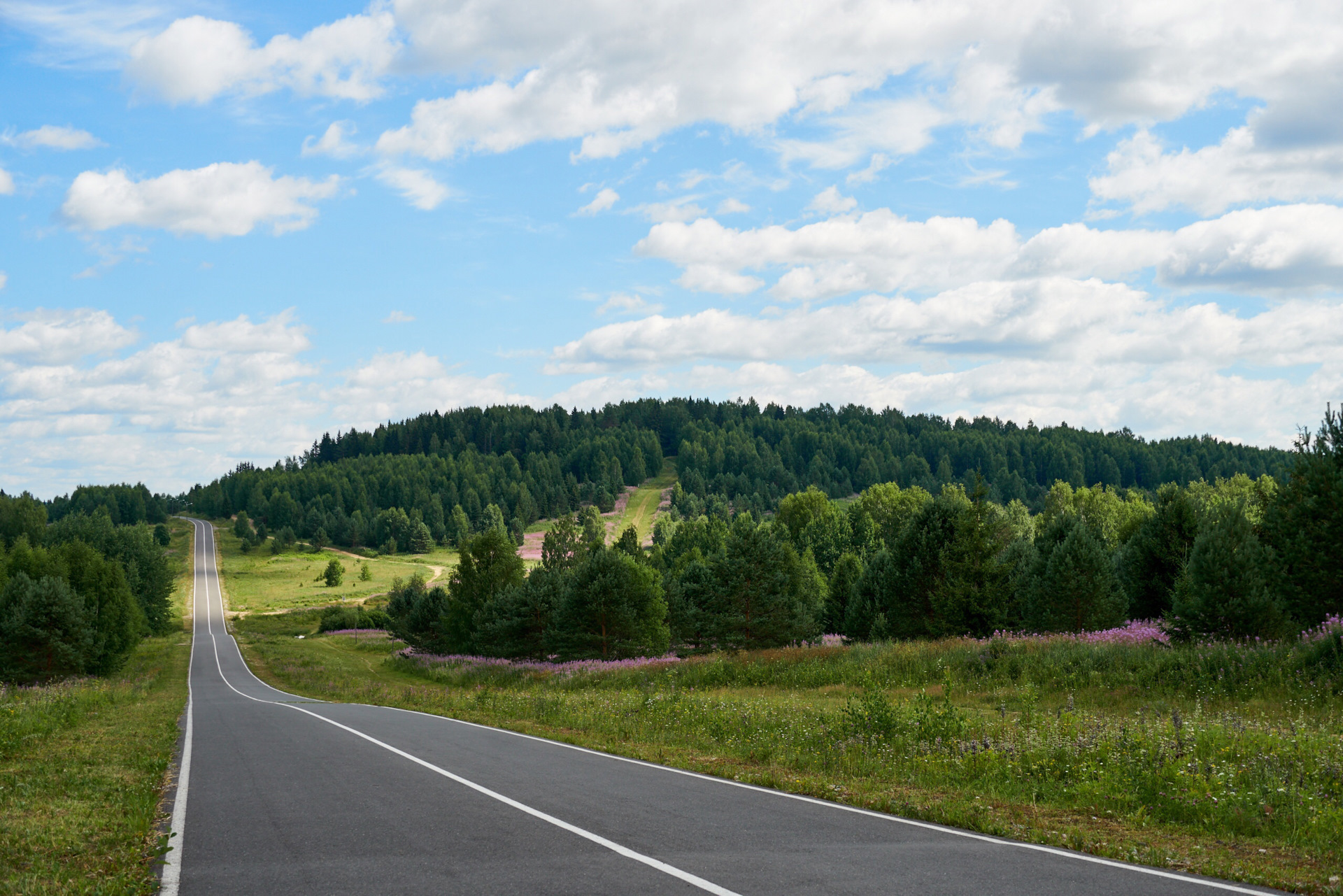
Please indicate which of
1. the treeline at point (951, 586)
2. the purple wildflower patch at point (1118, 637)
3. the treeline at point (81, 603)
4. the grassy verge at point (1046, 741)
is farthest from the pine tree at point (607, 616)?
the treeline at point (81, 603)

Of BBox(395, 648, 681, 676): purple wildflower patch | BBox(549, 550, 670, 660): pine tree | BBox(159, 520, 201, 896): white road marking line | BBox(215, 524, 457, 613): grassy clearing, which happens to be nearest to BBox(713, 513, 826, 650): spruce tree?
BBox(395, 648, 681, 676): purple wildflower patch

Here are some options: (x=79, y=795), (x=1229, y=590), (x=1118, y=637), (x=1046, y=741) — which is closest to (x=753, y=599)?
(x=1118, y=637)

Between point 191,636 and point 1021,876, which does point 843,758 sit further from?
point 191,636

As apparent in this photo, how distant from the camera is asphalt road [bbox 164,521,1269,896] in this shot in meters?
7.48

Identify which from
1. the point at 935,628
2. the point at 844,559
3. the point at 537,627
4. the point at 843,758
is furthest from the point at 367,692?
the point at 844,559

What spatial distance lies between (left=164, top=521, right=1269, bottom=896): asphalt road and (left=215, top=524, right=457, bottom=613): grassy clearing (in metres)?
96.5

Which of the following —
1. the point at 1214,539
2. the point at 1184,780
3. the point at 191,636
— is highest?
the point at 1214,539

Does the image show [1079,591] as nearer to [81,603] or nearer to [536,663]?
[536,663]

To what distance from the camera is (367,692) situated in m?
36.8

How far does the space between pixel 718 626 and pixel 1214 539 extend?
26.5m

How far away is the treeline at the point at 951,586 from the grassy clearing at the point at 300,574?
174 ft

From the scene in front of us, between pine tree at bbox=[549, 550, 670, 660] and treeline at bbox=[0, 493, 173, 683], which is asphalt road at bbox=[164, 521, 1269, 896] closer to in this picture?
pine tree at bbox=[549, 550, 670, 660]

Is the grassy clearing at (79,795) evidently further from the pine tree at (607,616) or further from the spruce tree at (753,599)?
the spruce tree at (753,599)

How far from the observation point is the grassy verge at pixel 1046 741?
31.3ft
